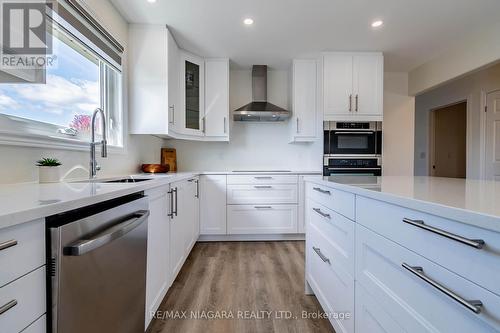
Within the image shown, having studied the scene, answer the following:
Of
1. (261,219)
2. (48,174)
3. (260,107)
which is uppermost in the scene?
(260,107)

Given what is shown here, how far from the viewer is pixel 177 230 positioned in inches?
77.7

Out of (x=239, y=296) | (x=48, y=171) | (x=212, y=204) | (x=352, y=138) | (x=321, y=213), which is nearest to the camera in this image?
(x=48, y=171)

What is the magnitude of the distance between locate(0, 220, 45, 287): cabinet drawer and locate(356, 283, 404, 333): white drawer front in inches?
42.5

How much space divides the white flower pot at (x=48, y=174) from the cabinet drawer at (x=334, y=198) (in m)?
1.52

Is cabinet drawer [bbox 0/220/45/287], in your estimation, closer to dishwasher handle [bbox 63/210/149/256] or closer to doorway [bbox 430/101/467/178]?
dishwasher handle [bbox 63/210/149/256]

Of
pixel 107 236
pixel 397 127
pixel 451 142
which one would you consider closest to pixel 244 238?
pixel 107 236

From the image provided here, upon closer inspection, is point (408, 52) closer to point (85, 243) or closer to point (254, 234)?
point (254, 234)

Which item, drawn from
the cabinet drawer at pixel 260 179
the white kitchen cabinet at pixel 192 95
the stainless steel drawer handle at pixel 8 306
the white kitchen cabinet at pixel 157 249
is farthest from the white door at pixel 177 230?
the stainless steel drawer handle at pixel 8 306

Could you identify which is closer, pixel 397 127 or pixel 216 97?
pixel 216 97

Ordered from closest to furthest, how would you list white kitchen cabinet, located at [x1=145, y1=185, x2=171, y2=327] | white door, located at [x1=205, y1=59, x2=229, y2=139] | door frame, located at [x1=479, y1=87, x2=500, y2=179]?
1. white kitchen cabinet, located at [x1=145, y1=185, x2=171, y2=327]
2. white door, located at [x1=205, y1=59, x2=229, y2=139]
3. door frame, located at [x1=479, y1=87, x2=500, y2=179]

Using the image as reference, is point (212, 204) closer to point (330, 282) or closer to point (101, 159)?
point (101, 159)

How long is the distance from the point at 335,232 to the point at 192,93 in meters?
2.55

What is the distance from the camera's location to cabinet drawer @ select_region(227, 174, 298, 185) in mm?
3039

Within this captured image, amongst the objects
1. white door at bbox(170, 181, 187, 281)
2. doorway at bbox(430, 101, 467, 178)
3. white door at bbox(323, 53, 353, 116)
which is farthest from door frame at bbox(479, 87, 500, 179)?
white door at bbox(170, 181, 187, 281)
